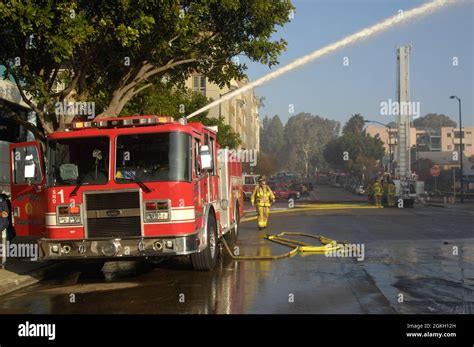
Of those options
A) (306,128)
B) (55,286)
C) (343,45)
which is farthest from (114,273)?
(306,128)

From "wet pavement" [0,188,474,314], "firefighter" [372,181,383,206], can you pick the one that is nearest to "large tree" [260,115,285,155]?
"firefighter" [372,181,383,206]

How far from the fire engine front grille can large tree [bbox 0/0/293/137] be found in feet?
10.1

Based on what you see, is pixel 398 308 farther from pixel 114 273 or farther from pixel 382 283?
pixel 114 273

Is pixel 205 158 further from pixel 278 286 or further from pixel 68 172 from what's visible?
pixel 278 286

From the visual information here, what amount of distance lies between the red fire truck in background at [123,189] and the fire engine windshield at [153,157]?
2cm

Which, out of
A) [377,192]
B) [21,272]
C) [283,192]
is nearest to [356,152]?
[283,192]

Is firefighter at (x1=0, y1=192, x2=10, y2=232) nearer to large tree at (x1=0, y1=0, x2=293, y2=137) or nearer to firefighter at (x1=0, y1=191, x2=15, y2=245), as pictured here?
firefighter at (x1=0, y1=191, x2=15, y2=245)

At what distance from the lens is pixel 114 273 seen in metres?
10.3

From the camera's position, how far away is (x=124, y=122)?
887 cm

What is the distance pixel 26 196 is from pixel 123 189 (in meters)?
3.29

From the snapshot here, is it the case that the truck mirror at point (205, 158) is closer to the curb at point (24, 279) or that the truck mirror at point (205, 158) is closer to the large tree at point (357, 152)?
the curb at point (24, 279)

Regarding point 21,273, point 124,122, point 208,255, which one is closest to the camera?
point 124,122

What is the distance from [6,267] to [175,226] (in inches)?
172

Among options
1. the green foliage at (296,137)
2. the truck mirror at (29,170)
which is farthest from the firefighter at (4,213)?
the green foliage at (296,137)
